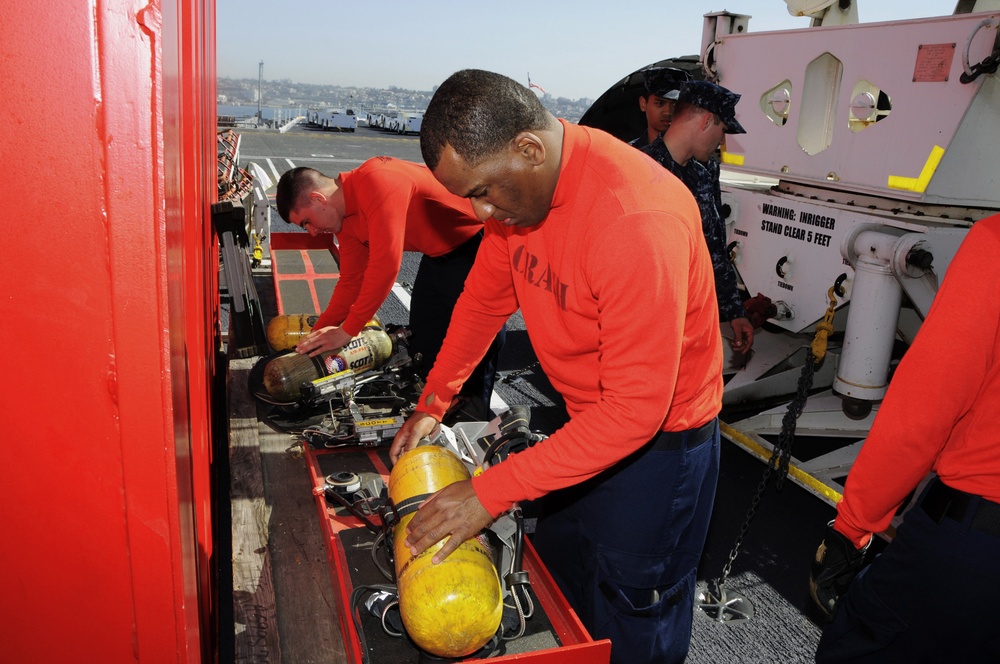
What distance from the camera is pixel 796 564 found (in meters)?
3.73

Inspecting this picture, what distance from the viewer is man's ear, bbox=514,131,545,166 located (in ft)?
5.98

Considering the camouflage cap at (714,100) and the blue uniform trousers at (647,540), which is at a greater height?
the camouflage cap at (714,100)

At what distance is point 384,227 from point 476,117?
2264 millimetres

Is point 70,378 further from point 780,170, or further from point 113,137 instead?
point 780,170

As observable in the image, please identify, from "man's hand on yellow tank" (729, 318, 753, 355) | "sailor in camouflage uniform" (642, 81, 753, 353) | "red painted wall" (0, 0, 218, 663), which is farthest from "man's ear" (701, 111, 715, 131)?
"red painted wall" (0, 0, 218, 663)

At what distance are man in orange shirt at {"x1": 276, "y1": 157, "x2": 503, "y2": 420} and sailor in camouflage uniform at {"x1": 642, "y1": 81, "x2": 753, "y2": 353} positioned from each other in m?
1.29

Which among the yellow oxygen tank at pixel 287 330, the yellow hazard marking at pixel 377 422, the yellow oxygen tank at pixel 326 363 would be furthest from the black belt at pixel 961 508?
the yellow oxygen tank at pixel 287 330

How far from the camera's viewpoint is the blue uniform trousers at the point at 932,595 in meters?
1.91

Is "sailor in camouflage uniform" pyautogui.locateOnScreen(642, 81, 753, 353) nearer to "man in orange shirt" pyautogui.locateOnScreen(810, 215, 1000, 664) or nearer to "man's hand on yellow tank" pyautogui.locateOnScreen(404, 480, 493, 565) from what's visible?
"man in orange shirt" pyautogui.locateOnScreen(810, 215, 1000, 664)

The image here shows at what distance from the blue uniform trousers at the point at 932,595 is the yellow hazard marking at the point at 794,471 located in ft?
5.17

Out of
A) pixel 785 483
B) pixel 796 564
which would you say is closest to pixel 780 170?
pixel 785 483

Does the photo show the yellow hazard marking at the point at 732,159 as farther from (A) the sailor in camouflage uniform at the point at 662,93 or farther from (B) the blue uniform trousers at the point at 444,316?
(B) the blue uniform trousers at the point at 444,316

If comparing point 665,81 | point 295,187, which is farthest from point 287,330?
point 665,81

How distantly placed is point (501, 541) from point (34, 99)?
1.71m
